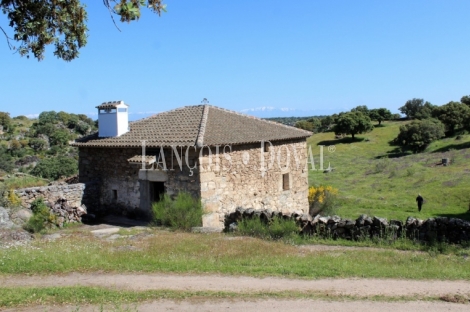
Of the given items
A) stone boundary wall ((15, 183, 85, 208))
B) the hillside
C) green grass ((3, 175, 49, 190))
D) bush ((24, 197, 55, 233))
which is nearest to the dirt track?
bush ((24, 197, 55, 233))

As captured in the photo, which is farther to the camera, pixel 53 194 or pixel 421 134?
pixel 421 134

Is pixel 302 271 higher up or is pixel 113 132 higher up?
pixel 113 132

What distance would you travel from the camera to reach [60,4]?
24.2 feet

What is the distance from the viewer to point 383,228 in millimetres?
10797

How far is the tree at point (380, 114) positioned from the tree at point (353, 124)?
13.3m

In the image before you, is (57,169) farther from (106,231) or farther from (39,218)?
(106,231)

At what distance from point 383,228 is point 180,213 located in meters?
6.01

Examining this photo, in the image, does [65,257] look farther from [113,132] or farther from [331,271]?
[113,132]

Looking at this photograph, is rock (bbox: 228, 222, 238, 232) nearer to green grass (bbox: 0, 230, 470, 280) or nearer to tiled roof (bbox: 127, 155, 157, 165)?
green grass (bbox: 0, 230, 470, 280)

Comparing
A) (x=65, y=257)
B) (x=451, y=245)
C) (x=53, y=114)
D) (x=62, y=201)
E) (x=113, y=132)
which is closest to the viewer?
(x=65, y=257)

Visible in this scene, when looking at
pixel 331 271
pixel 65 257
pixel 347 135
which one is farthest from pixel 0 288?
pixel 347 135

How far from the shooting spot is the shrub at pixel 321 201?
65.3 feet

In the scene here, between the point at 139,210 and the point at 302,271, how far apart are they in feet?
29.6

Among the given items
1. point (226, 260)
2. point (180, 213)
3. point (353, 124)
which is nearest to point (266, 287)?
point (226, 260)
